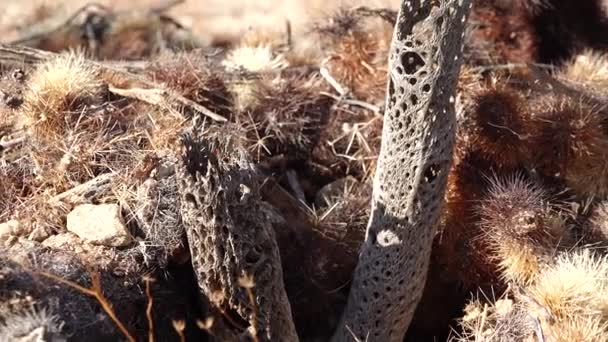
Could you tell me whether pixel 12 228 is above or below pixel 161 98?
below

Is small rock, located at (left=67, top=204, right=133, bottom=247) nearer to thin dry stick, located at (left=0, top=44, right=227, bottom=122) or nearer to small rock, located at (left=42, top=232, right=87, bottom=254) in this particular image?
small rock, located at (left=42, top=232, right=87, bottom=254)

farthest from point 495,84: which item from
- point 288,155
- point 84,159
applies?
point 84,159

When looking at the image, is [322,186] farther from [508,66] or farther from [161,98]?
[508,66]

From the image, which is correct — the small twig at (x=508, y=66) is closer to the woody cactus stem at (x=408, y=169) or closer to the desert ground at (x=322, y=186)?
the desert ground at (x=322, y=186)

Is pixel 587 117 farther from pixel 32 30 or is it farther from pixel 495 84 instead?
pixel 32 30

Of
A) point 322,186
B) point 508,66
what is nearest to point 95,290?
point 322,186

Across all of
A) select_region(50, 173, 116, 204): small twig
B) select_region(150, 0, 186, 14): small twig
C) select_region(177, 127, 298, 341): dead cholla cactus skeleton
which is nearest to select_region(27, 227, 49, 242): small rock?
select_region(50, 173, 116, 204): small twig

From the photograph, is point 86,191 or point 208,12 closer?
point 86,191

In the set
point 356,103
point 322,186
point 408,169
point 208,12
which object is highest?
point 408,169
